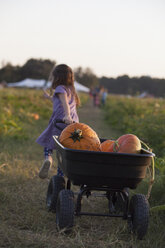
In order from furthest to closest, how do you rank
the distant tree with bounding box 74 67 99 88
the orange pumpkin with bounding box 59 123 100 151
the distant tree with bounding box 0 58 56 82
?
the distant tree with bounding box 74 67 99 88
the distant tree with bounding box 0 58 56 82
the orange pumpkin with bounding box 59 123 100 151

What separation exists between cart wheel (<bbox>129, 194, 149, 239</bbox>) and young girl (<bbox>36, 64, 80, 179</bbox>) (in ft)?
A: 4.37

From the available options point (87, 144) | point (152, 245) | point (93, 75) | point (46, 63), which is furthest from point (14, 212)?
point (93, 75)

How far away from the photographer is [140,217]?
2.62 metres

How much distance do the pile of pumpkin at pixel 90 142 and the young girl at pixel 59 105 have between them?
782mm

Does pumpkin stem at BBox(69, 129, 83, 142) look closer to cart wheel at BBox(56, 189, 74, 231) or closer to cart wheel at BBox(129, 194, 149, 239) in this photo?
cart wheel at BBox(56, 189, 74, 231)

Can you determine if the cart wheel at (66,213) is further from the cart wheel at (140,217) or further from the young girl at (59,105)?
the young girl at (59,105)

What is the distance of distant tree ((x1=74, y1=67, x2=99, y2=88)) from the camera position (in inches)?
4370

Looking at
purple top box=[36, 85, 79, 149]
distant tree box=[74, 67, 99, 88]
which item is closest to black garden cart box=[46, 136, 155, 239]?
purple top box=[36, 85, 79, 149]

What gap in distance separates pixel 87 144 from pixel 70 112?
1.29 m

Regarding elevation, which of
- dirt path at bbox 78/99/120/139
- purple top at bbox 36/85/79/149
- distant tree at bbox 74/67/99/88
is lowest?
distant tree at bbox 74/67/99/88

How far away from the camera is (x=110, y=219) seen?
10.5 ft

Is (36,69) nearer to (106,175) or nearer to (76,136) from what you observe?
(76,136)

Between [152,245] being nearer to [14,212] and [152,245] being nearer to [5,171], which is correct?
[14,212]

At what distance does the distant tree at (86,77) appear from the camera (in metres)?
111
